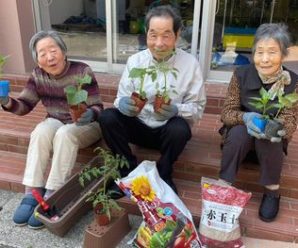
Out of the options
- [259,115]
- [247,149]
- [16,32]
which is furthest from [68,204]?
[16,32]

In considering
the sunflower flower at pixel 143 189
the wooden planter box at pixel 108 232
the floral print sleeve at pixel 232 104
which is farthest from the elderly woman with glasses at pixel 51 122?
the floral print sleeve at pixel 232 104

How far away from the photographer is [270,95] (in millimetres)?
1897

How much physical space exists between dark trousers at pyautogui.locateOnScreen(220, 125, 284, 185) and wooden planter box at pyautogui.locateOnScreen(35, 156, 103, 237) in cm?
79

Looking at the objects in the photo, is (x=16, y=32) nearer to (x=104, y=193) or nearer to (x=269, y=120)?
(x=104, y=193)

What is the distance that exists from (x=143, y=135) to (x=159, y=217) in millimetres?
632

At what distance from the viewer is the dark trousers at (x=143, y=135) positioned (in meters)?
2.06

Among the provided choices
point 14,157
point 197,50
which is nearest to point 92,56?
point 197,50

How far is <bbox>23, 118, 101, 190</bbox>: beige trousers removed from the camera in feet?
6.98

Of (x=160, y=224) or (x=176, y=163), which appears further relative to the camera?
(x=176, y=163)

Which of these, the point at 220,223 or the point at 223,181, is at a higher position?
the point at 223,181

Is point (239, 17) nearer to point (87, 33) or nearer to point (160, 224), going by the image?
point (87, 33)

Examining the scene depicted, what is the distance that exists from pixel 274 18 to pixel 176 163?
239cm

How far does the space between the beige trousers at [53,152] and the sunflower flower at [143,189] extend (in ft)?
1.71

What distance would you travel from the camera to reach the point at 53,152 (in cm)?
219
